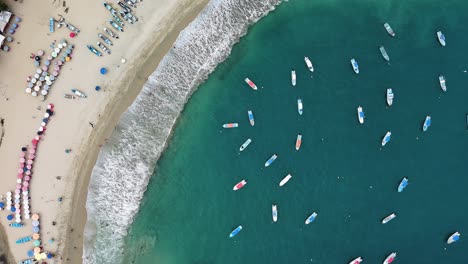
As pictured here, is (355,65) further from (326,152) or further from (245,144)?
(245,144)

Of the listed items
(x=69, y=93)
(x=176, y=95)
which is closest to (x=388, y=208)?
(x=176, y=95)

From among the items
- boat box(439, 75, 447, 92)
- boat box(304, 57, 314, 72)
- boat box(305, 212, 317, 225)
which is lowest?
boat box(305, 212, 317, 225)

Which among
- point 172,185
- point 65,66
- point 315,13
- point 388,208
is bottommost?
point 388,208

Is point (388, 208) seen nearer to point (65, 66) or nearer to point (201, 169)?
point (201, 169)

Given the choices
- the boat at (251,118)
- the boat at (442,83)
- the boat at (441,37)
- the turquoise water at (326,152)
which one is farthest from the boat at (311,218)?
the boat at (441,37)

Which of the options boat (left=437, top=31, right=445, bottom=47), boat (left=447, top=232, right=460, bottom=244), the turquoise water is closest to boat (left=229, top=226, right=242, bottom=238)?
the turquoise water

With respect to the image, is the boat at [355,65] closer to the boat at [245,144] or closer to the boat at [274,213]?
the boat at [245,144]

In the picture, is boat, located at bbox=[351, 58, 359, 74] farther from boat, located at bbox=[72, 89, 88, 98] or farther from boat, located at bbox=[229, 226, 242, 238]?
boat, located at bbox=[72, 89, 88, 98]
